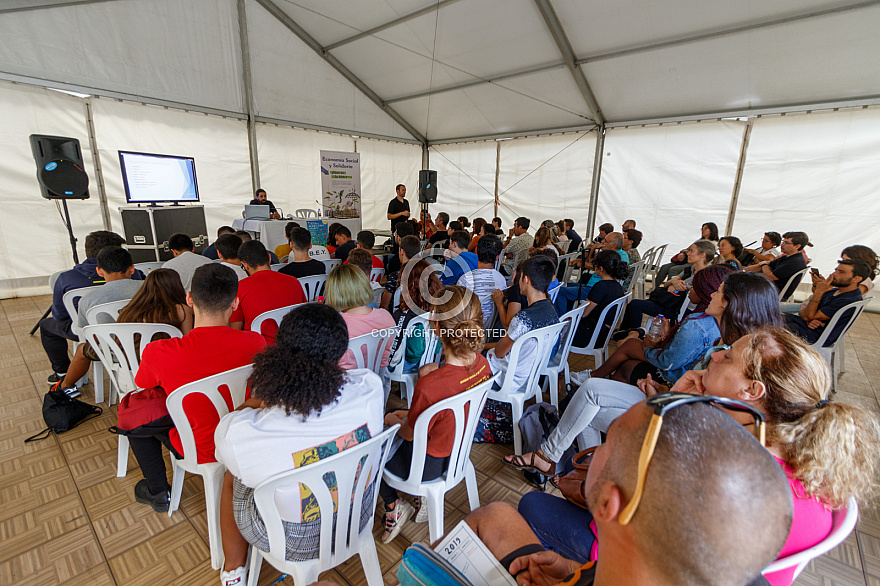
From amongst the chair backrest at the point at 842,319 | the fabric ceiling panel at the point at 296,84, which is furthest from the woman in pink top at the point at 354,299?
the fabric ceiling panel at the point at 296,84

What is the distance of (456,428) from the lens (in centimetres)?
141

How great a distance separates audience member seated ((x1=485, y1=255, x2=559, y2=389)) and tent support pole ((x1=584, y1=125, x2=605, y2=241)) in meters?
Answer: 5.83

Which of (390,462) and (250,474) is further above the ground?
(250,474)

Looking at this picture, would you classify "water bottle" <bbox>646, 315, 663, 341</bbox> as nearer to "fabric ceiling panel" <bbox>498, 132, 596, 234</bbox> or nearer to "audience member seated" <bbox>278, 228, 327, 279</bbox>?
"audience member seated" <bbox>278, 228, 327, 279</bbox>

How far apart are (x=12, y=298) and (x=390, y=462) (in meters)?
6.43

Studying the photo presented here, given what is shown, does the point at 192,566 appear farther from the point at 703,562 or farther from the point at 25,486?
the point at 703,562

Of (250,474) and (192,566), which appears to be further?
(192,566)

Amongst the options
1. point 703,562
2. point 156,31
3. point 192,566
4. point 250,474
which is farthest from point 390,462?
point 156,31

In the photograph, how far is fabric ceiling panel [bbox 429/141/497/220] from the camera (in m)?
9.03

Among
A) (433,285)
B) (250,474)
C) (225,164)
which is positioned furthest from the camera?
(225,164)

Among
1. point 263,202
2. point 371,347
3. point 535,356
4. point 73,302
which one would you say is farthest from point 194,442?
point 263,202

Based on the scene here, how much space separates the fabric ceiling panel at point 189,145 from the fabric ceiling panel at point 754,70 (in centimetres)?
619

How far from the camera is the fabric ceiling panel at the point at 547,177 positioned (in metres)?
7.56

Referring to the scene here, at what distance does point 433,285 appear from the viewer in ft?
7.18
